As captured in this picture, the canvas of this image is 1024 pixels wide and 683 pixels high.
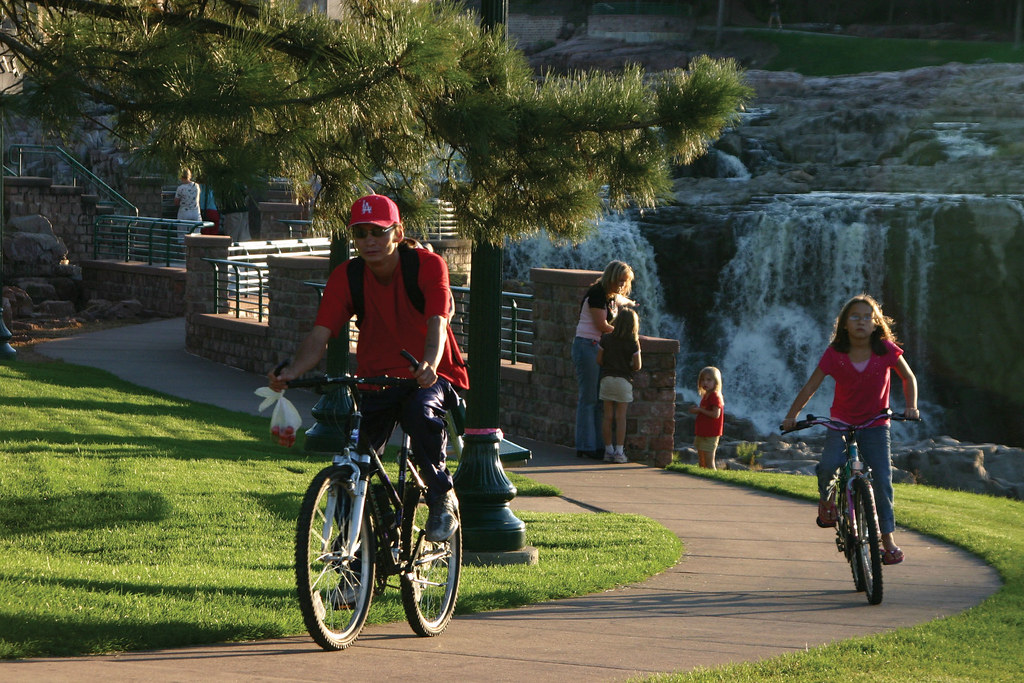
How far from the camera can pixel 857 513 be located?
684 centimetres

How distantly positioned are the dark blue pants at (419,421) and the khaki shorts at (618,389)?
269 inches

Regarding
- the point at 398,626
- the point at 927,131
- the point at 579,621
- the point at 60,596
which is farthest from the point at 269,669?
the point at 927,131

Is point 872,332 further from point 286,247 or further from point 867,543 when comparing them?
point 286,247

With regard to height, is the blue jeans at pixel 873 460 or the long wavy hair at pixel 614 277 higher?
the long wavy hair at pixel 614 277

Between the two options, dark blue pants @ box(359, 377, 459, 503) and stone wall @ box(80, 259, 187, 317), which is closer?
dark blue pants @ box(359, 377, 459, 503)

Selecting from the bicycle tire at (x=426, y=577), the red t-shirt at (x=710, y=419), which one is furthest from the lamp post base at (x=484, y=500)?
the red t-shirt at (x=710, y=419)

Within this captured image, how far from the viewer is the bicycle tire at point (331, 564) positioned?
4.71 m

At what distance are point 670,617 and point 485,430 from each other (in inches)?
70.7

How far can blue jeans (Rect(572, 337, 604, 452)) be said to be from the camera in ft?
41.0

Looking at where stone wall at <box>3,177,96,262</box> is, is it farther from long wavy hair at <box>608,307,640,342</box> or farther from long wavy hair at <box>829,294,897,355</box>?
long wavy hair at <box>829,294,897,355</box>

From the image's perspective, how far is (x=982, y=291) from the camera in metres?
29.6

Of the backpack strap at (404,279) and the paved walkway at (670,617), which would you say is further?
the backpack strap at (404,279)

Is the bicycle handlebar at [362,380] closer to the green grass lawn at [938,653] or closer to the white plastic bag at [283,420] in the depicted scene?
the white plastic bag at [283,420]

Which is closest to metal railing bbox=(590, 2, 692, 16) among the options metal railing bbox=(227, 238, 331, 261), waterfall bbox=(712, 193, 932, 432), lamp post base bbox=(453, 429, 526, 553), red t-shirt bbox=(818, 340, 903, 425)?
waterfall bbox=(712, 193, 932, 432)
